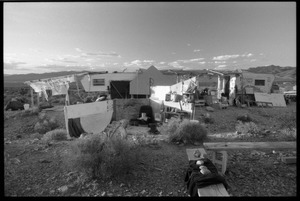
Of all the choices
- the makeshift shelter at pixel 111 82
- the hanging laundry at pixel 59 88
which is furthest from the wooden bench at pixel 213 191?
the makeshift shelter at pixel 111 82

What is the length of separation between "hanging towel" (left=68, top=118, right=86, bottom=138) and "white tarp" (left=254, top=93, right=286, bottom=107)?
33.8 ft

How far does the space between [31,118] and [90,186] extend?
867cm

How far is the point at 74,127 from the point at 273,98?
444 inches

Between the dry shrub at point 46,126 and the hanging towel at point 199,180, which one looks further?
the dry shrub at point 46,126

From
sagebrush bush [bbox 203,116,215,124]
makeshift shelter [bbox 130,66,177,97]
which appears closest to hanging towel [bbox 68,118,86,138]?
sagebrush bush [bbox 203,116,215,124]

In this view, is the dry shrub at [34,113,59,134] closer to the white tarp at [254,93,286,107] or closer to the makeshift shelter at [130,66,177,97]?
the makeshift shelter at [130,66,177,97]

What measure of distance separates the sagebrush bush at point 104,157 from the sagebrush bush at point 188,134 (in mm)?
1314

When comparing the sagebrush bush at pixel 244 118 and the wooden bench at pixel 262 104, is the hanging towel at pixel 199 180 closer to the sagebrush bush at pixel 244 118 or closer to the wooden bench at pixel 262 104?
the sagebrush bush at pixel 244 118

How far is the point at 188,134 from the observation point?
3.96 meters

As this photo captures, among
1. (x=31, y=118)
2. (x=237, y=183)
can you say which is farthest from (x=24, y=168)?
(x=31, y=118)

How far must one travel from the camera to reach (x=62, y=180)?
2.51m

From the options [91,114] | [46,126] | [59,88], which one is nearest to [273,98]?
[91,114]

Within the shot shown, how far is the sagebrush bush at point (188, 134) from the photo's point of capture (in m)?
3.95
